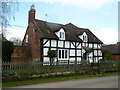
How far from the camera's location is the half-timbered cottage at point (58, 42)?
25.4 meters

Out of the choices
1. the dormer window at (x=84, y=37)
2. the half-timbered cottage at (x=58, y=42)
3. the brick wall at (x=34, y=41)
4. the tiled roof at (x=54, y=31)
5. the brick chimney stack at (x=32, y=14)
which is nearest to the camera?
the half-timbered cottage at (x=58, y=42)

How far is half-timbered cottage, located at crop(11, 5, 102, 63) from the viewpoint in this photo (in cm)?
2542

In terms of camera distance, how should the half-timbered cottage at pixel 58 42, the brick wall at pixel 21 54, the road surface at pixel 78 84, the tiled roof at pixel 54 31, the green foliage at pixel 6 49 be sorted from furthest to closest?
the tiled roof at pixel 54 31, the half-timbered cottage at pixel 58 42, the brick wall at pixel 21 54, the green foliage at pixel 6 49, the road surface at pixel 78 84

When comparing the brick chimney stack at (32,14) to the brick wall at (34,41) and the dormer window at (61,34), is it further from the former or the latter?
the dormer window at (61,34)

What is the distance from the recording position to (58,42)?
26.9m

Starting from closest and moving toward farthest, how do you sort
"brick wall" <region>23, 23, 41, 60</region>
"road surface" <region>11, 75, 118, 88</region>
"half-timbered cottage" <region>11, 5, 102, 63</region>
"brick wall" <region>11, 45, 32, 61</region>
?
"road surface" <region>11, 75, 118, 88</region>
"brick wall" <region>11, 45, 32, 61</region>
"half-timbered cottage" <region>11, 5, 102, 63</region>
"brick wall" <region>23, 23, 41, 60</region>

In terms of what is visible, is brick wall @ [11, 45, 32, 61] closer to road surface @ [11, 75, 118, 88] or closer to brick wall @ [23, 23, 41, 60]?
brick wall @ [23, 23, 41, 60]

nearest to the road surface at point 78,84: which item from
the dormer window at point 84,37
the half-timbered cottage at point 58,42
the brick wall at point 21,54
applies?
the half-timbered cottage at point 58,42

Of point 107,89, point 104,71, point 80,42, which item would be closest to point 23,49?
point 80,42

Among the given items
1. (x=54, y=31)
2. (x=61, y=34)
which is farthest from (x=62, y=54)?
(x=54, y=31)

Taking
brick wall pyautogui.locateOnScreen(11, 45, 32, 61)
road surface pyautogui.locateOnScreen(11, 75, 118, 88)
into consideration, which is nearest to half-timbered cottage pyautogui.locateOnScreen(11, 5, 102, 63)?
brick wall pyautogui.locateOnScreen(11, 45, 32, 61)

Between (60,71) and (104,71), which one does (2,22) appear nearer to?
(60,71)

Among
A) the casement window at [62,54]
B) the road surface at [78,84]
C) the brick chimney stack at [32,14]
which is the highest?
the brick chimney stack at [32,14]

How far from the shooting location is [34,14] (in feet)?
92.1
